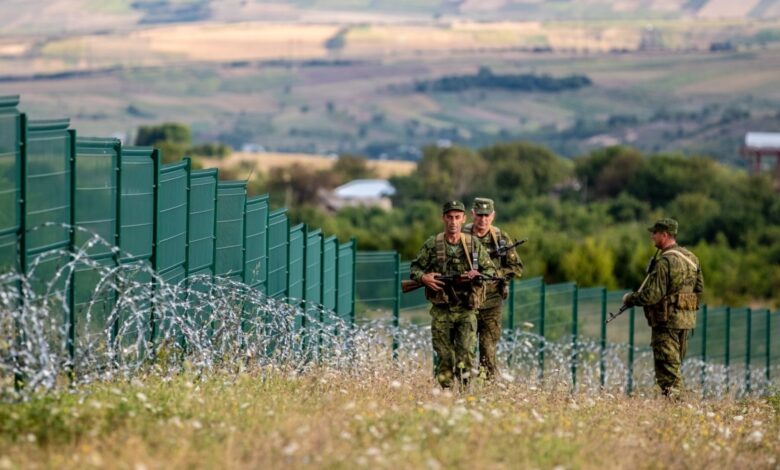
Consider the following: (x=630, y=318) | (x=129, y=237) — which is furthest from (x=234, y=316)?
(x=630, y=318)

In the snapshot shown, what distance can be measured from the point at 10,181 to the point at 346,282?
937cm

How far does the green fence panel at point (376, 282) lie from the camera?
66.8ft

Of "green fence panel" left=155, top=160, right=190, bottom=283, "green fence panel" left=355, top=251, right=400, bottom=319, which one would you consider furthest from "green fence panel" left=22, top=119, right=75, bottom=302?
"green fence panel" left=355, top=251, right=400, bottom=319

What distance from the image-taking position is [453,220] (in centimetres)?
1341

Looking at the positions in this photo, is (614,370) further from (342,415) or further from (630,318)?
(342,415)

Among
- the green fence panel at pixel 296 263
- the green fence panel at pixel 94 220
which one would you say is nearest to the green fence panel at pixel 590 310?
the green fence panel at pixel 296 263

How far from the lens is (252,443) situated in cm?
898

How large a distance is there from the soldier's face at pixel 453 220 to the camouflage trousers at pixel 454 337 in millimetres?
603

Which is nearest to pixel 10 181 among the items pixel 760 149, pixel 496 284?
pixel 496 284

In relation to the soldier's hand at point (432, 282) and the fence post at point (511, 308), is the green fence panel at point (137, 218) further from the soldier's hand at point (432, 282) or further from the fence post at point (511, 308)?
the fence post at point (511, 308)

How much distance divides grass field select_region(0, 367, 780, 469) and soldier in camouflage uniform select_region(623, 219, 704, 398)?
312 cm

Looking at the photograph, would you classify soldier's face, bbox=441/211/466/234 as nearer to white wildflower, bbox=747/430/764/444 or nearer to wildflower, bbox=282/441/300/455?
white wildflower, bbox=747/430/764/444

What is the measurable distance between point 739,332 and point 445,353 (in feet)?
50.4

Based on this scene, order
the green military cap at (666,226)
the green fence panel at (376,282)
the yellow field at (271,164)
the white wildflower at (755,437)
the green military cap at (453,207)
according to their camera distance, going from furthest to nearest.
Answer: the yellow field at (271,164) < the green fence panel at (376,282) < the green military cap at (666,226) < the green military cap at (453,207) < the white wildflower at (755,437)
